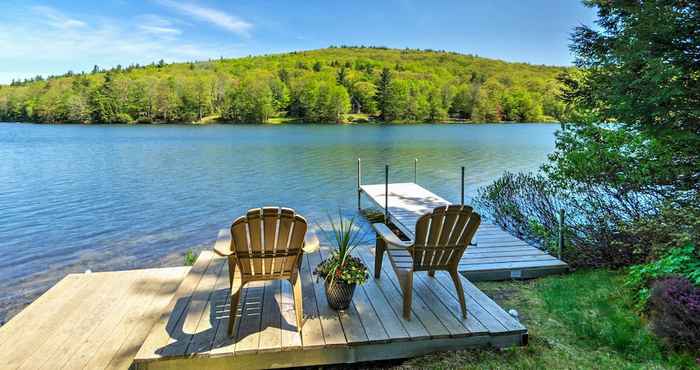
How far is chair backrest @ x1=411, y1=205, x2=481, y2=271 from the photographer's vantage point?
287cm

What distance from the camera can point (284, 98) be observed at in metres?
61.0

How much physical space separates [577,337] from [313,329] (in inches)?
78.9

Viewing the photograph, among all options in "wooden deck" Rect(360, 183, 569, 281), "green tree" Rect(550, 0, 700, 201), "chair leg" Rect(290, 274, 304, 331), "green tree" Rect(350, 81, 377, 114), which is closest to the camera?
"chair leg" Rect(290, 274, 304, 331)

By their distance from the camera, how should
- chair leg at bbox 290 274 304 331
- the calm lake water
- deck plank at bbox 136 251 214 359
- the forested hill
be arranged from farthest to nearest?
the forested hill
the calm lake water
chair leg at bbox 290 274 304 331
deck plank at bbox 136 251 214 359

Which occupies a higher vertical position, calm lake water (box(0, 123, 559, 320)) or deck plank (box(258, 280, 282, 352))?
deck plank (box(258, 280, 282, 352))

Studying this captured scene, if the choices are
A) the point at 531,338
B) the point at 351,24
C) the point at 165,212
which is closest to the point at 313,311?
the point at 531,338

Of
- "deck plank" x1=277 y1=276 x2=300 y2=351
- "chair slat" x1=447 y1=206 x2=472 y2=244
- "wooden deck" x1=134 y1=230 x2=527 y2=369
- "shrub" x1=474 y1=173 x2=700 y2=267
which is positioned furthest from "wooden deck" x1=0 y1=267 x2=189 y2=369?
"shrub" x1=474 y1=173 x2=700 y2=267

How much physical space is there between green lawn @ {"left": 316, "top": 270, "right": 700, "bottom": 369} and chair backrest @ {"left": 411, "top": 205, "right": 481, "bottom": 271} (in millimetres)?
671

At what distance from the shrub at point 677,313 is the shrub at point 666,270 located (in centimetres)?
24

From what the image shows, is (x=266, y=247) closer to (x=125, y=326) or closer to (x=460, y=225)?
(x=460, y=225)

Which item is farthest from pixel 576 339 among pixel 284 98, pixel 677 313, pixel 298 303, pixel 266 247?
pixel 284 98

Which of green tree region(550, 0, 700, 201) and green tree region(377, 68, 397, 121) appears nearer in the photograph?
green tree region(550, 0, 700, 201)

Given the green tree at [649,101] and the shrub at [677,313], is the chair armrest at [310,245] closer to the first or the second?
the shrub at [677,313]

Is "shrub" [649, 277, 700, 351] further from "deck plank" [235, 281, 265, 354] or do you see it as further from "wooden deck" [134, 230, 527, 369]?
"deck plank" [235, 281, 265, 354]
